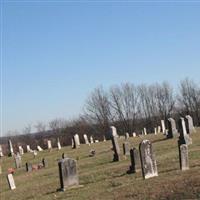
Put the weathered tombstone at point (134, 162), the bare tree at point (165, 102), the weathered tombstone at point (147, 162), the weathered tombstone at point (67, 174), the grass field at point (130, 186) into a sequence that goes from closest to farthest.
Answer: the grass field at point (130, 186) < the weathered tombstone at point (147, 162) < the weathered tombstone at point (67, 174) < the weathered tombstone at point (134, 162) < the bare tree at point (165, 102)

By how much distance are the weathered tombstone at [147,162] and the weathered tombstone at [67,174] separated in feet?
9.55

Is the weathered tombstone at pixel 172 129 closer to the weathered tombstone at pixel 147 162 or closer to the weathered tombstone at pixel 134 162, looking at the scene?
the weathered tombstone at pixel 134 162

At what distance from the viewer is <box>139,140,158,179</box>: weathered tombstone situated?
1736 centimetres

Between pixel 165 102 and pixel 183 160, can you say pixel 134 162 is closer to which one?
pixel 183 160

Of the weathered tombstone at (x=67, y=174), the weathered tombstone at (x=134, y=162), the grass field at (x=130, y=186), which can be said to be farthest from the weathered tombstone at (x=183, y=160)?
the weathered tombstone at (x=67, y=174)

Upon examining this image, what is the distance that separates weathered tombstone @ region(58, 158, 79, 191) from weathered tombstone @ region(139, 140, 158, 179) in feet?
9.55

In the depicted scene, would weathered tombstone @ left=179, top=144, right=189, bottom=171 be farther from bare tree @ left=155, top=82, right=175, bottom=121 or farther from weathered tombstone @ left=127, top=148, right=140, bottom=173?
bare tree @ left=155, top=82, right=175, bottom=121

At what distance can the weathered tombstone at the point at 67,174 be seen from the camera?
61.8 feet

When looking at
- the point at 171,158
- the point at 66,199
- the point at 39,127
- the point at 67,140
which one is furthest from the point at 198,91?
the point at 66,199

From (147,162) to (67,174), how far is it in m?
3.23

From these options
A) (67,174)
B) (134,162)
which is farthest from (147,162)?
(67,174)

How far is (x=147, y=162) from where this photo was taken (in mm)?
17453

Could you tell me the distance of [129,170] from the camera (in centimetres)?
2022

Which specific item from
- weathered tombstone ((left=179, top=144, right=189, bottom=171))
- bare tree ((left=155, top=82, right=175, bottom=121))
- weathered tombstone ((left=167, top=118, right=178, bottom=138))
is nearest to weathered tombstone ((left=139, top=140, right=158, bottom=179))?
weathered tombstone ((left=179, top=144, right=189, bottom=171))
